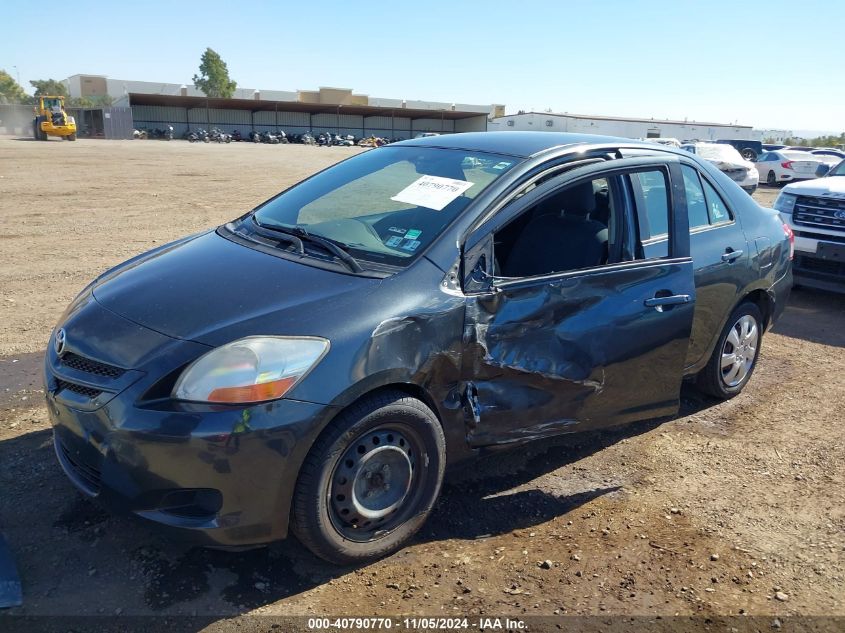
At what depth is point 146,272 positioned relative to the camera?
331 cm

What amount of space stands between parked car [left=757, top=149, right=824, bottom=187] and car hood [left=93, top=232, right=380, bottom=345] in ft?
84.7

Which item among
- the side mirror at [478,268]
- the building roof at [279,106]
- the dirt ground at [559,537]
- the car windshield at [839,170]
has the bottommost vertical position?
the dirt ground at [559,537]

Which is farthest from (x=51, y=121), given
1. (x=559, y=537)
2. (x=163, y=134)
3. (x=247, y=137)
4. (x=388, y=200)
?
(x=559, y=537)

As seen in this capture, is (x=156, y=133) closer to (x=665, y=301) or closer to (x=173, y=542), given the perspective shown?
(x=665, y=301)

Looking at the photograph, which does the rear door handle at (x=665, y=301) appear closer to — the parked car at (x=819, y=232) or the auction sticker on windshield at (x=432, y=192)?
the auction sticker on windshield at (x=432, y=192)

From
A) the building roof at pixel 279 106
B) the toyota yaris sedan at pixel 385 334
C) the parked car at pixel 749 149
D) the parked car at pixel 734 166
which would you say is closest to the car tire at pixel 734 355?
the toyota yaris sedan at pixel 385 334

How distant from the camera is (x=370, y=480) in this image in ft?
9.40

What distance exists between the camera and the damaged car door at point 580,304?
3150mm

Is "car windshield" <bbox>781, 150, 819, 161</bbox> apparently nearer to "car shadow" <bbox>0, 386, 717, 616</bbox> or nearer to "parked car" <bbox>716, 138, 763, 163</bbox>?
"parked car" <bbox>716, 138, 763, 163</bbox>

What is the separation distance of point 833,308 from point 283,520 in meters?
7.49

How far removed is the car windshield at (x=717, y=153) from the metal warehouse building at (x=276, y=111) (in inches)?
2538

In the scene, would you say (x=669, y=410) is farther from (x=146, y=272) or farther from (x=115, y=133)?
(x=115, y=133)

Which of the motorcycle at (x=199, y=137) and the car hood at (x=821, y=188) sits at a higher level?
the motorcycle at (x=199, y=137)

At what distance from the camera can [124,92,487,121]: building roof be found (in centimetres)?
7448
